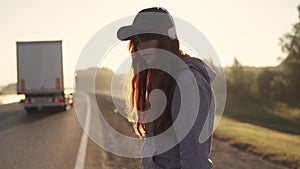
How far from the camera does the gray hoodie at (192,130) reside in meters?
2.20

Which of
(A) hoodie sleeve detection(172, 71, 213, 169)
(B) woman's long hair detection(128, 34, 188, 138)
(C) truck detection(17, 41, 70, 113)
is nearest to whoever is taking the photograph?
(A) hoodie sleeve detection(172, 71, 213, 169)

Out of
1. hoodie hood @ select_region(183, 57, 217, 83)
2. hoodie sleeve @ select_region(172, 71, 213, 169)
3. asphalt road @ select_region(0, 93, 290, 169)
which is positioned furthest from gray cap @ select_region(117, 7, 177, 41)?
asphalt road @ select_region(0, 93, 290, 169)

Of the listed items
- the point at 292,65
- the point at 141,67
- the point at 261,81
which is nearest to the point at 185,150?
the point at 141,67

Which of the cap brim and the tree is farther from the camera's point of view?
the tree

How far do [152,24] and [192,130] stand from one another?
54 centimetres

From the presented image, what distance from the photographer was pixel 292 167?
1061 centimetres

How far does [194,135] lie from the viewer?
2.20 meters

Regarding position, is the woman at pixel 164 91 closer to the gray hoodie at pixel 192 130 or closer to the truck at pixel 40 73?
the gray hoodie at pixel 192 130

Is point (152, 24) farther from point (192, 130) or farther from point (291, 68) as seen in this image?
point (291, 68)

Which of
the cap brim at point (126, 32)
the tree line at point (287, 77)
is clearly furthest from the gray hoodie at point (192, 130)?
the tree line at point (287, 77)

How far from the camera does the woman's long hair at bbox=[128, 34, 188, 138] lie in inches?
90.3

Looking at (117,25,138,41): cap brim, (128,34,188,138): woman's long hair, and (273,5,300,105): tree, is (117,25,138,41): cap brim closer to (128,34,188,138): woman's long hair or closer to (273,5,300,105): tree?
(128,34,188,138): woman's long hair

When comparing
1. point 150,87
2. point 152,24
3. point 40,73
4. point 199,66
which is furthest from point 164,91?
point 40,73

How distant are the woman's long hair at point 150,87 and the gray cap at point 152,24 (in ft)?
0.10
